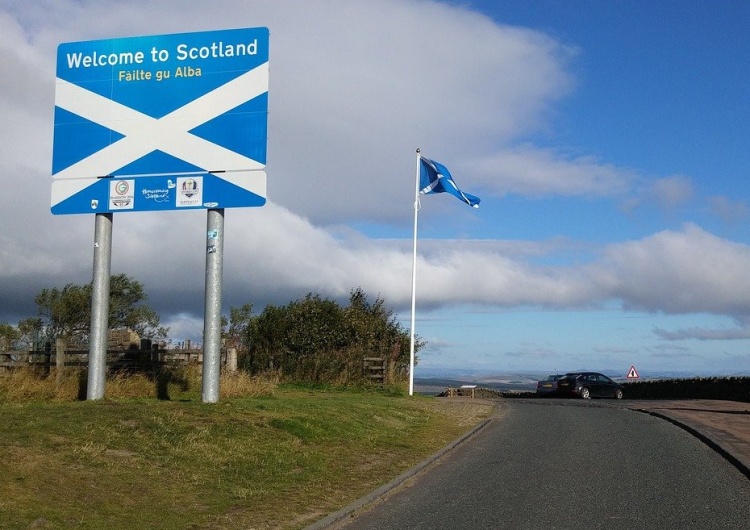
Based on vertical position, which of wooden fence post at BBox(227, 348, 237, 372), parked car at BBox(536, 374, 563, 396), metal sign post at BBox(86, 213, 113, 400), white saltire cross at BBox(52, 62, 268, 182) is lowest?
parked car at BBox(536, 374, 563, 396)

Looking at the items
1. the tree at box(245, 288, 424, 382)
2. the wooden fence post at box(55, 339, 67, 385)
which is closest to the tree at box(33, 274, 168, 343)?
the tree at box(245, 288, 424, 382)

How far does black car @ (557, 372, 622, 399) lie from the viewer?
40.5 m

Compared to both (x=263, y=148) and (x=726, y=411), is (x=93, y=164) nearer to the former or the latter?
(x=263, y=148)

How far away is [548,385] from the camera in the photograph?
4200 centimetres

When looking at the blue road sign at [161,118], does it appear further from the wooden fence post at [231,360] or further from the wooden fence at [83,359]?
the wooden fence post at [231,360]

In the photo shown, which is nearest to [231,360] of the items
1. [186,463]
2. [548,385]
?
[186,463]

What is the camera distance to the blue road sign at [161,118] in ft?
53.4

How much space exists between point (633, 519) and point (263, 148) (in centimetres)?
999

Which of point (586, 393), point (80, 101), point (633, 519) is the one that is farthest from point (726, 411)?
point (80, 101)

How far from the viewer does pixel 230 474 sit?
35.3 ft

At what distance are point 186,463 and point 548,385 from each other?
1311 inches

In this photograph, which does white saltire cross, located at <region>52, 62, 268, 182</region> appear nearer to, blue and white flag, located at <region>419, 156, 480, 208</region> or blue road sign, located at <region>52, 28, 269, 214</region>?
blue road sign, located at <region>52, 28, 269, 214</region>

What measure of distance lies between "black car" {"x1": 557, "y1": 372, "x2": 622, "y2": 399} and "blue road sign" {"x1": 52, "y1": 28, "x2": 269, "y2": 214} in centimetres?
2818

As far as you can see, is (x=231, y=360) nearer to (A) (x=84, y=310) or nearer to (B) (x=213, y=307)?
(B) (x=213, y=307)
